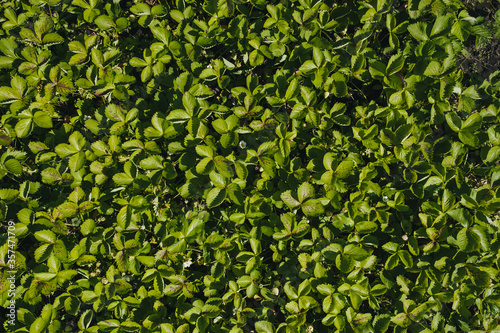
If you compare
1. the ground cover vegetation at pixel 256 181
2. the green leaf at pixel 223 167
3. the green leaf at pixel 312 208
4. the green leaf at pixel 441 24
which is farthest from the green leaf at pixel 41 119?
the green leaf at pixel 441 24

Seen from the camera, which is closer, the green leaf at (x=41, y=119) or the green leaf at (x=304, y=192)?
the green leaf at (x=304, y=192)

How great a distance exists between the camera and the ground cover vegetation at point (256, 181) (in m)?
2.02

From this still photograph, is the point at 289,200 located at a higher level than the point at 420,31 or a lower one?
lower

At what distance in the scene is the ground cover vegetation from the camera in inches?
79.4

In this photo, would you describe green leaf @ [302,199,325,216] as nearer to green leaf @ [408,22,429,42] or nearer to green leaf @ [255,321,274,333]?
green leaf @ [255,321,274,333]

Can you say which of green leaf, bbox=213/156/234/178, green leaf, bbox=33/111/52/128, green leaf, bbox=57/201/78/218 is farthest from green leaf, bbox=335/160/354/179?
green leaf, bbox=33/111/52/128

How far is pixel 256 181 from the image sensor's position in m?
2.25

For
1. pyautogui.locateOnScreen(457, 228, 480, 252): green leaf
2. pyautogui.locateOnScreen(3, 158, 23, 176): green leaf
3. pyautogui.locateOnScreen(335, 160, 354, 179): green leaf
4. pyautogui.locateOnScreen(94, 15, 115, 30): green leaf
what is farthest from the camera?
pyautogui.locateOnScreen(94, 15, 115, 30): green leaf

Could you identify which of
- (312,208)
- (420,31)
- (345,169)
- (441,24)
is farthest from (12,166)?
(441,24)

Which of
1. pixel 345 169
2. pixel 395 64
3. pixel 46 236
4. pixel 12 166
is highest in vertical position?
pixel 395 64

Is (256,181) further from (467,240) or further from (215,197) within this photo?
(467,240)

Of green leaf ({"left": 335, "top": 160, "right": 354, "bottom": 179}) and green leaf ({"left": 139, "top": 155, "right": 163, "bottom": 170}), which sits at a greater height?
green leaf ({"left": 335, "top": 160, "right": 354, "bottom": 179})

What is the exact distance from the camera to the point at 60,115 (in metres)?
2.62

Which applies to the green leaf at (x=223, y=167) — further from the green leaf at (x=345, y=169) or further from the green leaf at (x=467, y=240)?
the green leaf at (x=467, y=240)
